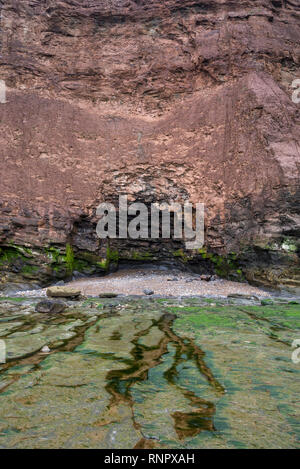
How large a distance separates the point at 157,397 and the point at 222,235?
11.8m

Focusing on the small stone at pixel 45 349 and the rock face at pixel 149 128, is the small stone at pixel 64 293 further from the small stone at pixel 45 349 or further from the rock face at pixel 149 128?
the small stone at pixel 45 349

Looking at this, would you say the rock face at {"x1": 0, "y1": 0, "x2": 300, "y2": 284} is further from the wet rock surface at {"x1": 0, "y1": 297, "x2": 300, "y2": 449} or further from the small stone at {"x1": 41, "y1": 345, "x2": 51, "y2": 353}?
the small stone at {"x1": 41, "y1": 345, "x2": 51, "y2": 353}

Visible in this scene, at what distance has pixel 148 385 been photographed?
2.71 m

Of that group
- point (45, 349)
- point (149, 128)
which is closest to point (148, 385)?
point (45, 349)

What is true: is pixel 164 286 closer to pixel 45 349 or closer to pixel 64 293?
pixel 64 293

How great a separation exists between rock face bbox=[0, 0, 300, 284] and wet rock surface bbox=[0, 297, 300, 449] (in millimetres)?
7797

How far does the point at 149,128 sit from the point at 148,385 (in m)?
15.6

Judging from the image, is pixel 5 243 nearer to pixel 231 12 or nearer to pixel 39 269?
pixel 39 269

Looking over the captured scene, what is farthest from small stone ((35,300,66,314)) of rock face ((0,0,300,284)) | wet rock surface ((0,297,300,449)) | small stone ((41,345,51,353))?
rock face ((0,0,300,284))

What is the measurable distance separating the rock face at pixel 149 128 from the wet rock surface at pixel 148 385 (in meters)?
7.80

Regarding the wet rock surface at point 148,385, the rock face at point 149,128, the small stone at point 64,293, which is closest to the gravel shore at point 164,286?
the rock face at point 149,128

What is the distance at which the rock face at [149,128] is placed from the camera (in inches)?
504

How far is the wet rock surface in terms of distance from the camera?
1.92m

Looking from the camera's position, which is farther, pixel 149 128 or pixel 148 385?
pixel 149 128
